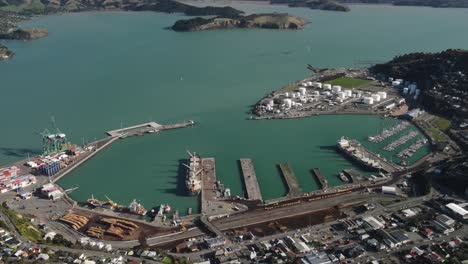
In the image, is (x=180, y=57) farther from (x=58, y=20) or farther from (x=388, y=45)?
(x=58, y=20)

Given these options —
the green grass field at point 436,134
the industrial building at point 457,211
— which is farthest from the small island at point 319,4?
the industrial building at point 457,211

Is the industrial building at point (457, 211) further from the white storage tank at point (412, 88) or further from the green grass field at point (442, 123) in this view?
the white storage tank at point (412, 88)

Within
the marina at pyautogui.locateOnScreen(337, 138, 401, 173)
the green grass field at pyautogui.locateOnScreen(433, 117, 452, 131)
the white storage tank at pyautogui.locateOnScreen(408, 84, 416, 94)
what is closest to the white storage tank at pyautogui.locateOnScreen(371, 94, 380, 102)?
the white storage tank at pyautogui.locateOnScreen(408, 84, 416, 94)

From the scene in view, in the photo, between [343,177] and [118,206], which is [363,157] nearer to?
[343,177]

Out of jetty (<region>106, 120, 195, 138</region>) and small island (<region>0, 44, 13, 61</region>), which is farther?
small island (<region>0, 44, 13, 61</region>)

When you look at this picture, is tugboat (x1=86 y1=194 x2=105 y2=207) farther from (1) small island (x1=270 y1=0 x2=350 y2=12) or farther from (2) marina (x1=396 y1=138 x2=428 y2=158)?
(1) small island (x1=270 y1=0 x2=350 y2=12)

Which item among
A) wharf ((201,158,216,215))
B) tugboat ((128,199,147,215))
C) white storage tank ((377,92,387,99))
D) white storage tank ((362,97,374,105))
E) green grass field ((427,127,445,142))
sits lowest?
tugboat ((128,199,147,215))

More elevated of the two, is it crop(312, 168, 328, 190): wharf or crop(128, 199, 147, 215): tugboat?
crop(312, 168, 328, 190): wharf
